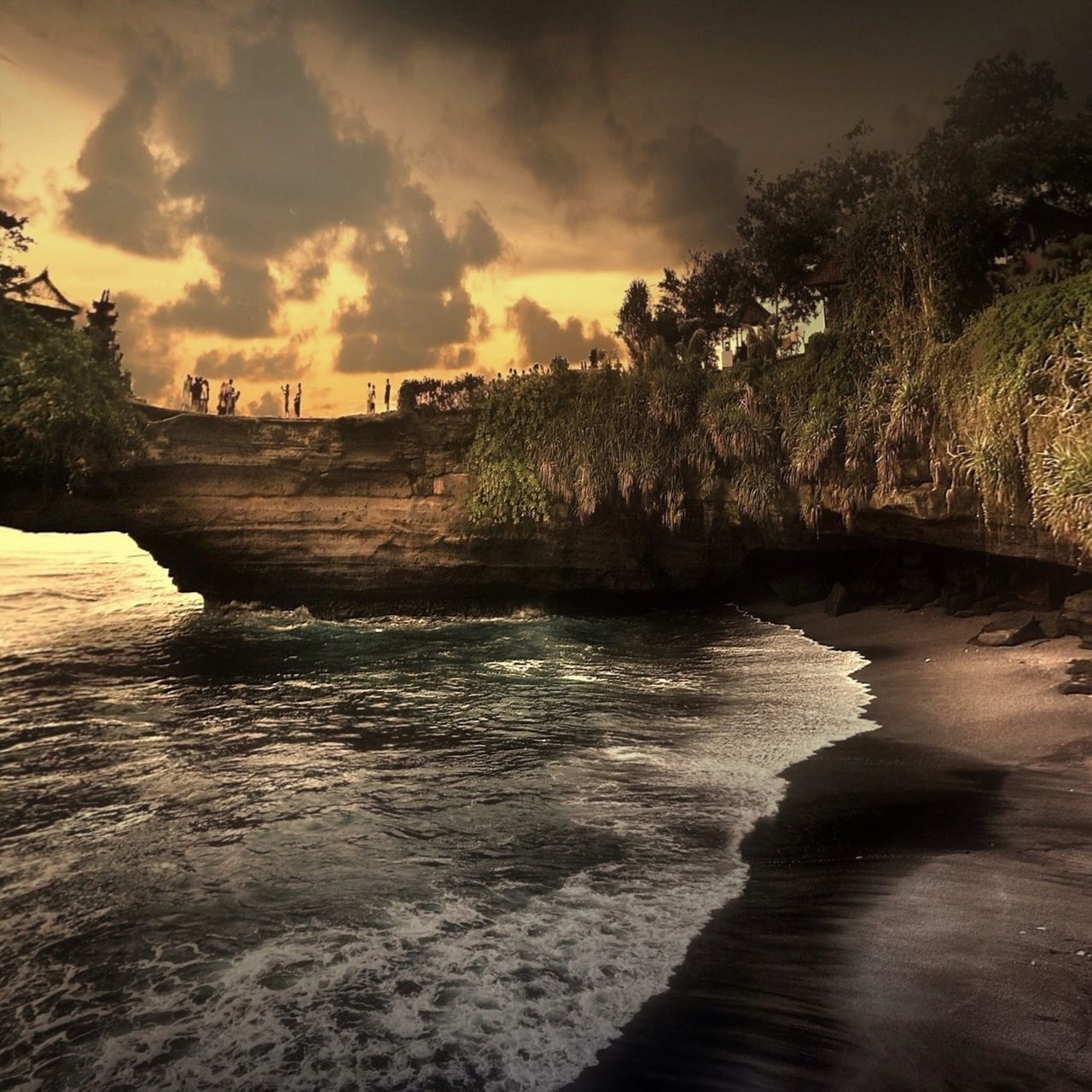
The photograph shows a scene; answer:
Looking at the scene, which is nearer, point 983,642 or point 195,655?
point 983,642

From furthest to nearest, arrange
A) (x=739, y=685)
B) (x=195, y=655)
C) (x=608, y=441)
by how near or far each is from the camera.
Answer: (x=608, y=441), (x=195, y=655), (x=739, y=685)

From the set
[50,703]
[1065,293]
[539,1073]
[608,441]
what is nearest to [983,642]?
[1065,293]

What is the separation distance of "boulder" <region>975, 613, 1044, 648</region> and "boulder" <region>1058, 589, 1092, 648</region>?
44cm

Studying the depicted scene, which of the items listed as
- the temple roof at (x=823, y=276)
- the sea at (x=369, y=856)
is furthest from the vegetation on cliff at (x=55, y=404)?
the temple roof at (x=823, y=276)

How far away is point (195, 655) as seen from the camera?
1641cm

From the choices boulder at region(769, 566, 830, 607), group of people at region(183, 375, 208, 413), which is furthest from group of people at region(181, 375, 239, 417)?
boulder at region(769, 566, 830, 607)

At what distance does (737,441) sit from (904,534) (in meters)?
4.03

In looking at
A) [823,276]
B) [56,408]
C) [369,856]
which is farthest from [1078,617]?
[823,276]

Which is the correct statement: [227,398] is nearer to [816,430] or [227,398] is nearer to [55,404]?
[55,404]

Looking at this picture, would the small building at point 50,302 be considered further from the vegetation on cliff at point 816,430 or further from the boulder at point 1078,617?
the boulder at point 1078,617

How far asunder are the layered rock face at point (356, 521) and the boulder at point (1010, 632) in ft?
23.3

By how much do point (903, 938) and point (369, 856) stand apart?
14.1 feet

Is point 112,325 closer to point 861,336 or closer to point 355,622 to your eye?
point 355,622

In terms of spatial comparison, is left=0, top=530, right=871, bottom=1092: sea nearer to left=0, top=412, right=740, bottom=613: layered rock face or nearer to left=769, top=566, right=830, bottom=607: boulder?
left=769, top=566, right=830, bottom=607: boulder
